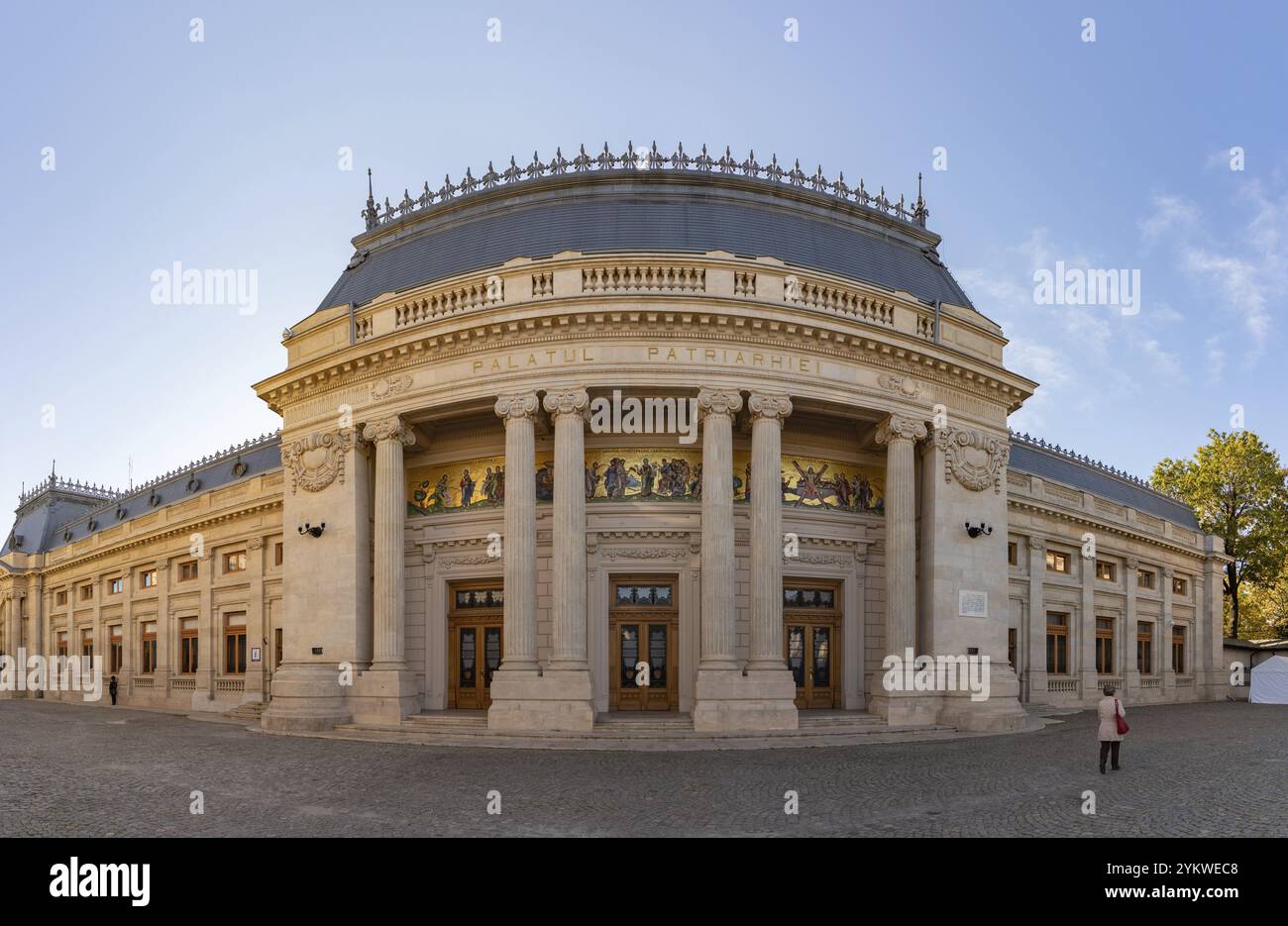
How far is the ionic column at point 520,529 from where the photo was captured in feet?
80.3

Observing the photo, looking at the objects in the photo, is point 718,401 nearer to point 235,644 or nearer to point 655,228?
point 655,228

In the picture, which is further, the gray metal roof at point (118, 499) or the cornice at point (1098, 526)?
the gray metal roof at point (118, 499)

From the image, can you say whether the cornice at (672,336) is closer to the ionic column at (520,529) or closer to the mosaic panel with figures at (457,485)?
the ionic column at (520,529)

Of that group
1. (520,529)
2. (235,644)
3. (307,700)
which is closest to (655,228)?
(520,529)

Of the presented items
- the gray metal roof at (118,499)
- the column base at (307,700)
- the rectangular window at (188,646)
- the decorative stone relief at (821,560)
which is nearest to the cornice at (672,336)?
the decorative stone relief at (821,560)

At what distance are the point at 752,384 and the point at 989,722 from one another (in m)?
12.0

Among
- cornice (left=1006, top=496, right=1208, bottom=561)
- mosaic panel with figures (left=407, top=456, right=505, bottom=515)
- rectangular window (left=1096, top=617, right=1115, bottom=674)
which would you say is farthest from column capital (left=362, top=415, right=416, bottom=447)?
rectangular window (left=1096, top=617, right=1115, bottom=674)

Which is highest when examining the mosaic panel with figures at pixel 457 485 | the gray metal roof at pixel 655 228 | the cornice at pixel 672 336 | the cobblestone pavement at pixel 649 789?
the gray metal roof at pixel 655 228

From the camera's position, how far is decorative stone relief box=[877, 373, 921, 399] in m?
26.9

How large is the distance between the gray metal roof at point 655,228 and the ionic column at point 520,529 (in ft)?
16.3

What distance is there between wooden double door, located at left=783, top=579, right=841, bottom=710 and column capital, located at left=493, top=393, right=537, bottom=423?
952 cm

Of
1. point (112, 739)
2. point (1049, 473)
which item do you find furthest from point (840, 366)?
point (112, 739)

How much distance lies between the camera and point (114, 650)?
51312 mm

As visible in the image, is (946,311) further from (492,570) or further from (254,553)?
(254,553)
